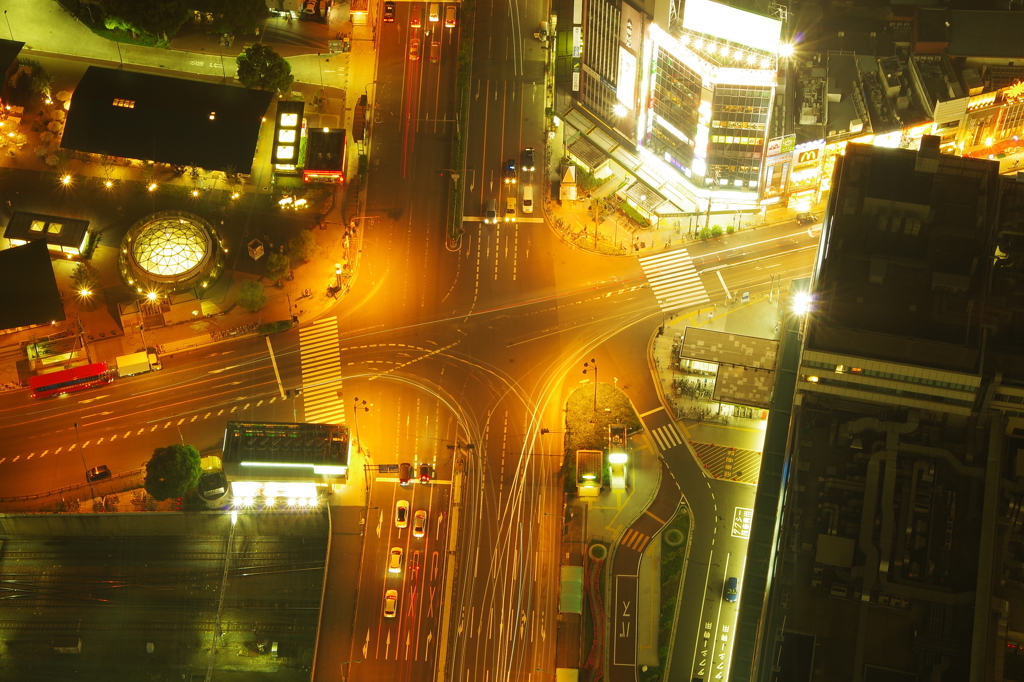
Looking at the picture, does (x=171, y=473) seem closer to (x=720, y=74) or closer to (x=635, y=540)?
(x=635, y=540)

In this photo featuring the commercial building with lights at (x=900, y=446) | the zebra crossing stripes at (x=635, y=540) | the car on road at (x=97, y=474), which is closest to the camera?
the commercial building with lights at (x=900, y=446)

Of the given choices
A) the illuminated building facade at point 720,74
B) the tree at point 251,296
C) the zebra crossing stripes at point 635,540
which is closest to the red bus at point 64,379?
the tree at point 251,296

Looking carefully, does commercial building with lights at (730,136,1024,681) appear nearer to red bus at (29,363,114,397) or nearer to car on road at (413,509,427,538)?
car on road at (413,509,427,538)

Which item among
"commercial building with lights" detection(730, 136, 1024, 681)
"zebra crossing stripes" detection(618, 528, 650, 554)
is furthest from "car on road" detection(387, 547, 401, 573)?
"commercial building with lights" detection(730, 136, 1024, 681)

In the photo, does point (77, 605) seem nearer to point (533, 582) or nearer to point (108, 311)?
point (108, 311)

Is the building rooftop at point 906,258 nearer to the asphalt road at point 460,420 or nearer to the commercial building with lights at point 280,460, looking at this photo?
the asphalt road at point 460,420

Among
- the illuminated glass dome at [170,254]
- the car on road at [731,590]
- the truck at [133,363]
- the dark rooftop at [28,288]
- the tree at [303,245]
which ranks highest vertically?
the tree at [303,245]

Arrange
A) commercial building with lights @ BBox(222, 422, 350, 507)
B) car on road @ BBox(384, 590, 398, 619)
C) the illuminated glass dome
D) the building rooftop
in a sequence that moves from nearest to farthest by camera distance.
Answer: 1. the building rooftop
2. car on road @ BBox(384, 590, 398, 619)
3. commercial building with lights @ BBox(222, 422, 350, 507)
4. the illuminated glass dome
